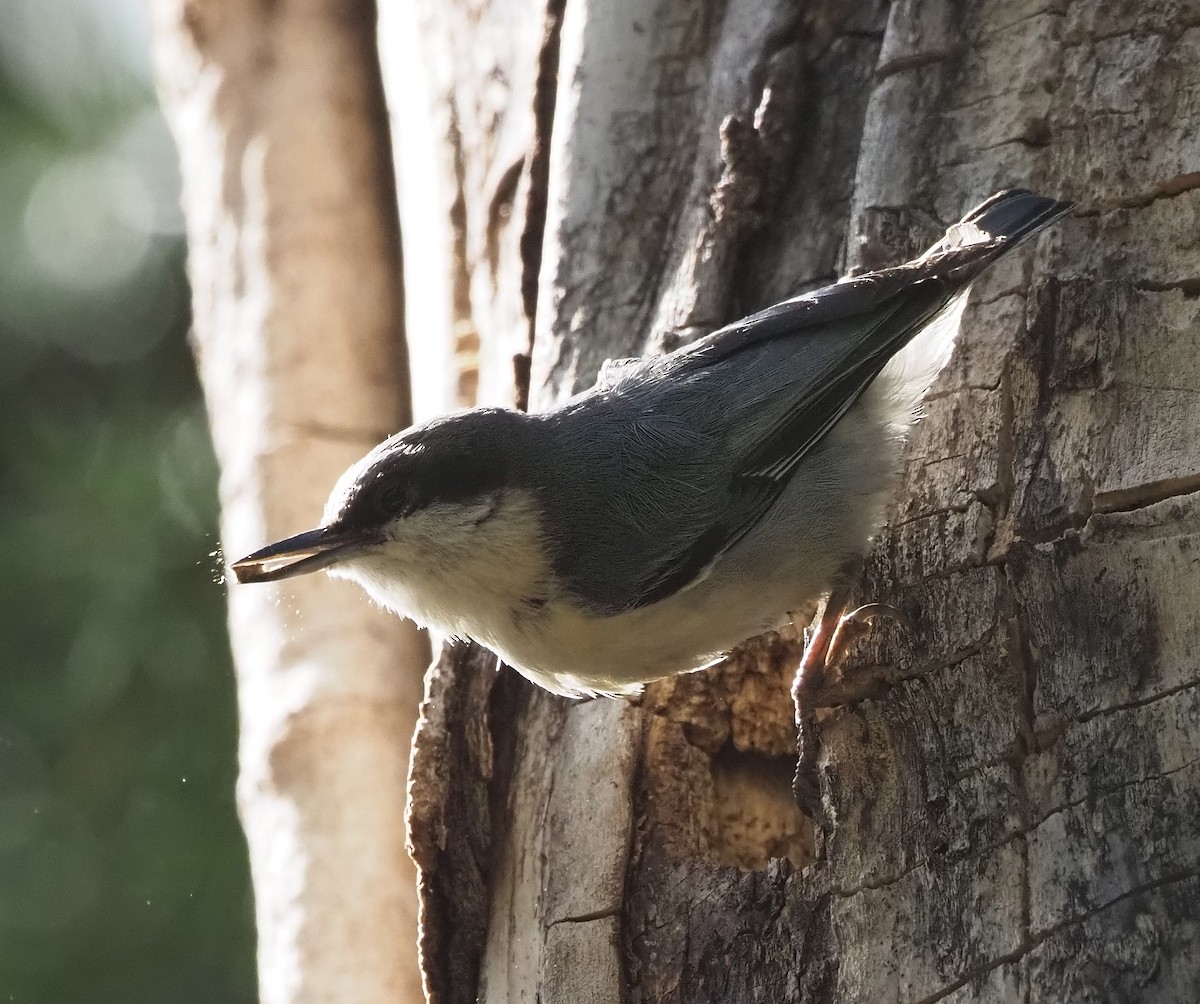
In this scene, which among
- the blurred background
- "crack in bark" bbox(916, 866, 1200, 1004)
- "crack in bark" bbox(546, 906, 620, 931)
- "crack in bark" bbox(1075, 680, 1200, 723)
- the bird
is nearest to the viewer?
"crack in bark" bbox(916, 866, 1200, 1004)

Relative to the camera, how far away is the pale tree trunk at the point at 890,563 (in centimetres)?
171

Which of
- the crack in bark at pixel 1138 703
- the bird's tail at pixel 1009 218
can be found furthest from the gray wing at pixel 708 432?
the crack in bark at pixel 1138 703

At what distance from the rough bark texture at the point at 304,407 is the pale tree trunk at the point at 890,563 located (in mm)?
549

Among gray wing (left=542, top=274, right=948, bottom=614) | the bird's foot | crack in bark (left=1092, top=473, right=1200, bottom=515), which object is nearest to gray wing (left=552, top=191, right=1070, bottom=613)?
gray wing (left=542, top=274, right=948, bottom=614)

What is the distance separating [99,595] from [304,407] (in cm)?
84

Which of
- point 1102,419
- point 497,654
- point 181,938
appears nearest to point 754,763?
point 497,654

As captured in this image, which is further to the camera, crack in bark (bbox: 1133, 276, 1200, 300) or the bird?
the bird

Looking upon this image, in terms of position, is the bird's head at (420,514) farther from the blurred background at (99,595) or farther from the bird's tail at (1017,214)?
the blurred background at (99,595)

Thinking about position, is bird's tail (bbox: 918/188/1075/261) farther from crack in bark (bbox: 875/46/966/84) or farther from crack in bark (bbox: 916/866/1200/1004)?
crack in bark (bbox: 916/866/1200/1004)

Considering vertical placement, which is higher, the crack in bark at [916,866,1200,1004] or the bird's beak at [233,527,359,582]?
the bird's beak at [233,527,359,582]

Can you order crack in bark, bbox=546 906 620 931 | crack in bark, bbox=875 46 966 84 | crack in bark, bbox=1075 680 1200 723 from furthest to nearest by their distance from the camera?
crack in bark, bbox=875 46 966 84 < crack in bark, bbox=546 906 620 931 < crack in bark, bbox=1075 680 1200 723

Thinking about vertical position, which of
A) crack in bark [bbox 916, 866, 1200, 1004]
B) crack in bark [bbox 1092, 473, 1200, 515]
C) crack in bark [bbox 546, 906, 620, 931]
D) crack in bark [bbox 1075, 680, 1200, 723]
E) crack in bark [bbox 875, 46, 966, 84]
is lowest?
crack in bark [bbox 916, 866, 1200, 1004]

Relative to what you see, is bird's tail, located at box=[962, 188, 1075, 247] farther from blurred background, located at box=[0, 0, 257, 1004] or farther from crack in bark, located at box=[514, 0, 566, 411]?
blurred background, located at box=[0, 0, 257, 1004]

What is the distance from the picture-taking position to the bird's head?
87.7 inches
